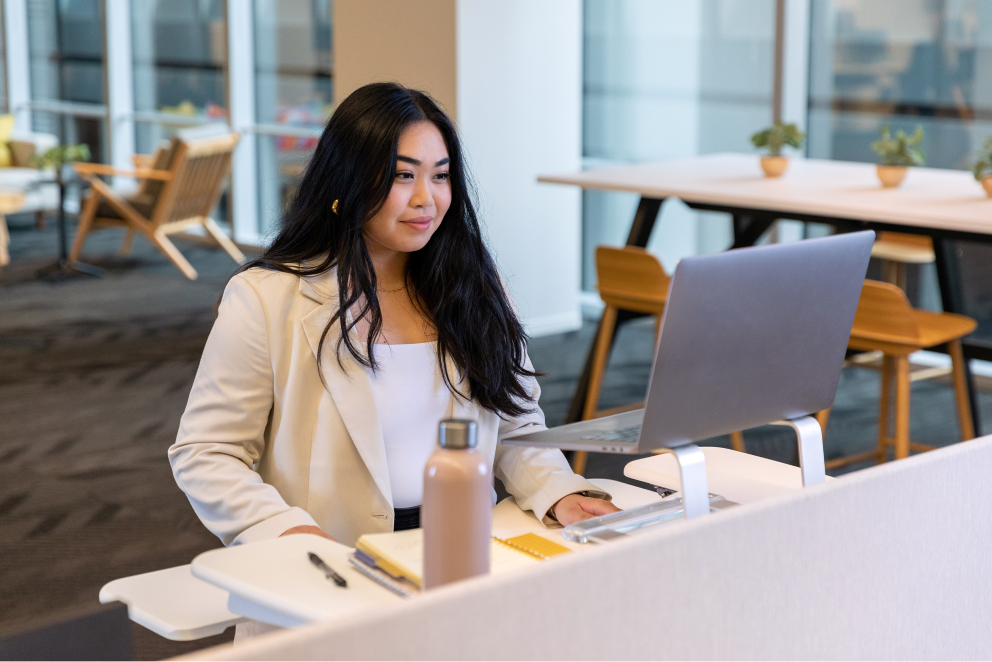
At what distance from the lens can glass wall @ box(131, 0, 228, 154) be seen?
28.2 feet

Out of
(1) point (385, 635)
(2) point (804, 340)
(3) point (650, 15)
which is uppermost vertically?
(3) point (650, 15)

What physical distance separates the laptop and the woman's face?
1.45ft

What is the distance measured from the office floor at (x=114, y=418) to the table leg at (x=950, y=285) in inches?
23.0

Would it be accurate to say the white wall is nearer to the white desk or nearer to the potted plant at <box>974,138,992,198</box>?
the potted plant at <box>974,138,992,198</box>

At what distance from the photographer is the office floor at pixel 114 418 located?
3.18 m

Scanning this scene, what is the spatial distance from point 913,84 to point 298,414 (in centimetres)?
421

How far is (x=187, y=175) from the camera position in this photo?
24.1ft

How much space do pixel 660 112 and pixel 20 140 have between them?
222 inches

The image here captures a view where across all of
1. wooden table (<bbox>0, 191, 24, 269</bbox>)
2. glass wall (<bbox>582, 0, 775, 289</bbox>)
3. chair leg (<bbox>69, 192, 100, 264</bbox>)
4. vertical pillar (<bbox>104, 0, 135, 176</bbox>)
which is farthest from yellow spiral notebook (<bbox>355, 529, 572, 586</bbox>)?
vertical pillar (<bbox>104, 0, 135, 176</bbox>)

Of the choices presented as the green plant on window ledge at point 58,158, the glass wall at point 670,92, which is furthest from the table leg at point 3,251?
the glass wall at point 670,92

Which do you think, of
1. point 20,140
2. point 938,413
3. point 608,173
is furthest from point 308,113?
point 938,413

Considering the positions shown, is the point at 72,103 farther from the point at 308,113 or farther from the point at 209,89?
the point at 308,113

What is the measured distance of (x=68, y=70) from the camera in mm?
10148

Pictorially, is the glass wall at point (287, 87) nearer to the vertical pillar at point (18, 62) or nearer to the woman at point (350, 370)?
the vertical pillar at point (18, 62)
